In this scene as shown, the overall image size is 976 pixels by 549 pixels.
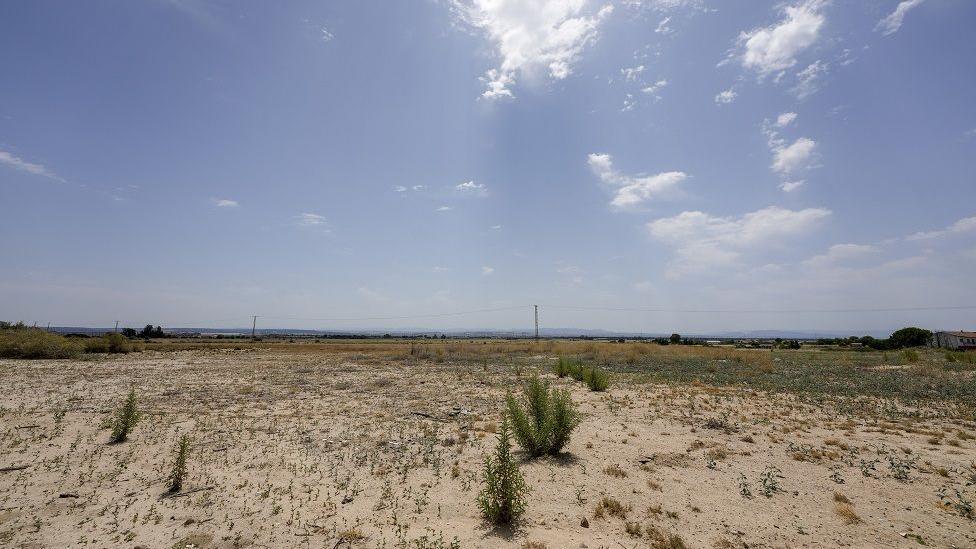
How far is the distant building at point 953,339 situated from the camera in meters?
80.8

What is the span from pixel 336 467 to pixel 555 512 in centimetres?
506

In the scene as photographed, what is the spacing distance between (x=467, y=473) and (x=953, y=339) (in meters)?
121

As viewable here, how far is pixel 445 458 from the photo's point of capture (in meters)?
10.2

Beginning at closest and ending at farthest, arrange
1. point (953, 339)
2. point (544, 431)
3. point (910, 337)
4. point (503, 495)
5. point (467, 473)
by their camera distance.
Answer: point (503, 495), point (467, 473), point (544, 431), point (910, 337), point (953, 339)

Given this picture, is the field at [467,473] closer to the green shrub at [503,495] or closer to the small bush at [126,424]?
the green shrub at [503,495]

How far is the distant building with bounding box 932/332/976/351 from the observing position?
80812 millimetres

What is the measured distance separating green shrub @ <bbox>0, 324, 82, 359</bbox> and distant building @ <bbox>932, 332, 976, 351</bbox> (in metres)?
131

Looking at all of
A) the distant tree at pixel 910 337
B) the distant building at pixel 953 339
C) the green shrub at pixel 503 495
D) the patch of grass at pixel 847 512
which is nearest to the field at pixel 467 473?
the patch of grass at pixel 847 512

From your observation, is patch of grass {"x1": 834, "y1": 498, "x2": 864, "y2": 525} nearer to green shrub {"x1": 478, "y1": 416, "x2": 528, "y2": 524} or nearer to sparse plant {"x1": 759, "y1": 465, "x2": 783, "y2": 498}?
sparse plant {"x1": 759, "y1": 465, "x2": 783, "y2": 498}

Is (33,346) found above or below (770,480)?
above

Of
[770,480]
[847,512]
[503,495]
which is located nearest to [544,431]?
[503,495]

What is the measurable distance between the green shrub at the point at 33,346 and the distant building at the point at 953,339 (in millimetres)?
130653

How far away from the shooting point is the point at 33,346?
35.1m

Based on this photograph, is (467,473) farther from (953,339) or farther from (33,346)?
(953,339)
